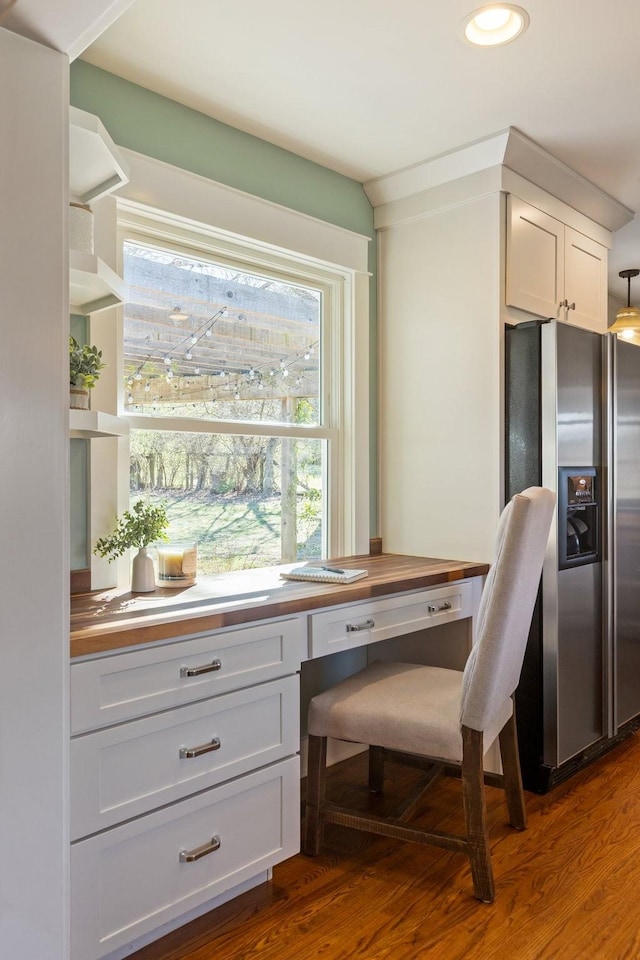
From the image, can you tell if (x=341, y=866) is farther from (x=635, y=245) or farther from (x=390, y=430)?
(x=635, y=245)

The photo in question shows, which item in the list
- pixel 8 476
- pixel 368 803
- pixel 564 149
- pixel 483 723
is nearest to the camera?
pixel 8 476

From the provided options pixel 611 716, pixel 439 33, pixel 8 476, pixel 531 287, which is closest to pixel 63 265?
pixel 8 476

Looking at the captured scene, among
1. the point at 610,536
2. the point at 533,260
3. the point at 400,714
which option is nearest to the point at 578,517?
the point at 610,536

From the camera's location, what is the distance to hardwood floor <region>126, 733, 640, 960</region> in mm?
1725

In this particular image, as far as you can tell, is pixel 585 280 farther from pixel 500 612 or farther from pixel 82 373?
pixel 82 373

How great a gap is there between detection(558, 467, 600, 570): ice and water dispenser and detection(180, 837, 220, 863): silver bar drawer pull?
1.51 meters

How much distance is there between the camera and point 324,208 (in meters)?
2.85

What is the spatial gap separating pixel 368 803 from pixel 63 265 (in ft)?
6.66

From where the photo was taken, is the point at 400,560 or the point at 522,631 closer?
the point at 522,631

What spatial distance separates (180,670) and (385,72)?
1.87 metres

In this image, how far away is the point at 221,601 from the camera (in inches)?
75.7

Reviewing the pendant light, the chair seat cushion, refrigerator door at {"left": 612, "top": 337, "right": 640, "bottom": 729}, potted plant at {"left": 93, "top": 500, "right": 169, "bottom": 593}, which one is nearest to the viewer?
the chair seat cushion

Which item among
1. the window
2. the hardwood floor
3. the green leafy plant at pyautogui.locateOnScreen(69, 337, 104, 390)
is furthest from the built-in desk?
the green leafy plant at pyautogui.locateOnScreen(69, 337, 104, 390)

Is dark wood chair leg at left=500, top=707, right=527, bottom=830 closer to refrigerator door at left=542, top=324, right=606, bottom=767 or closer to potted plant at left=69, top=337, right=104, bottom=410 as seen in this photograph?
refrigerator door at left=542, top=324, right=606, bottom=767
